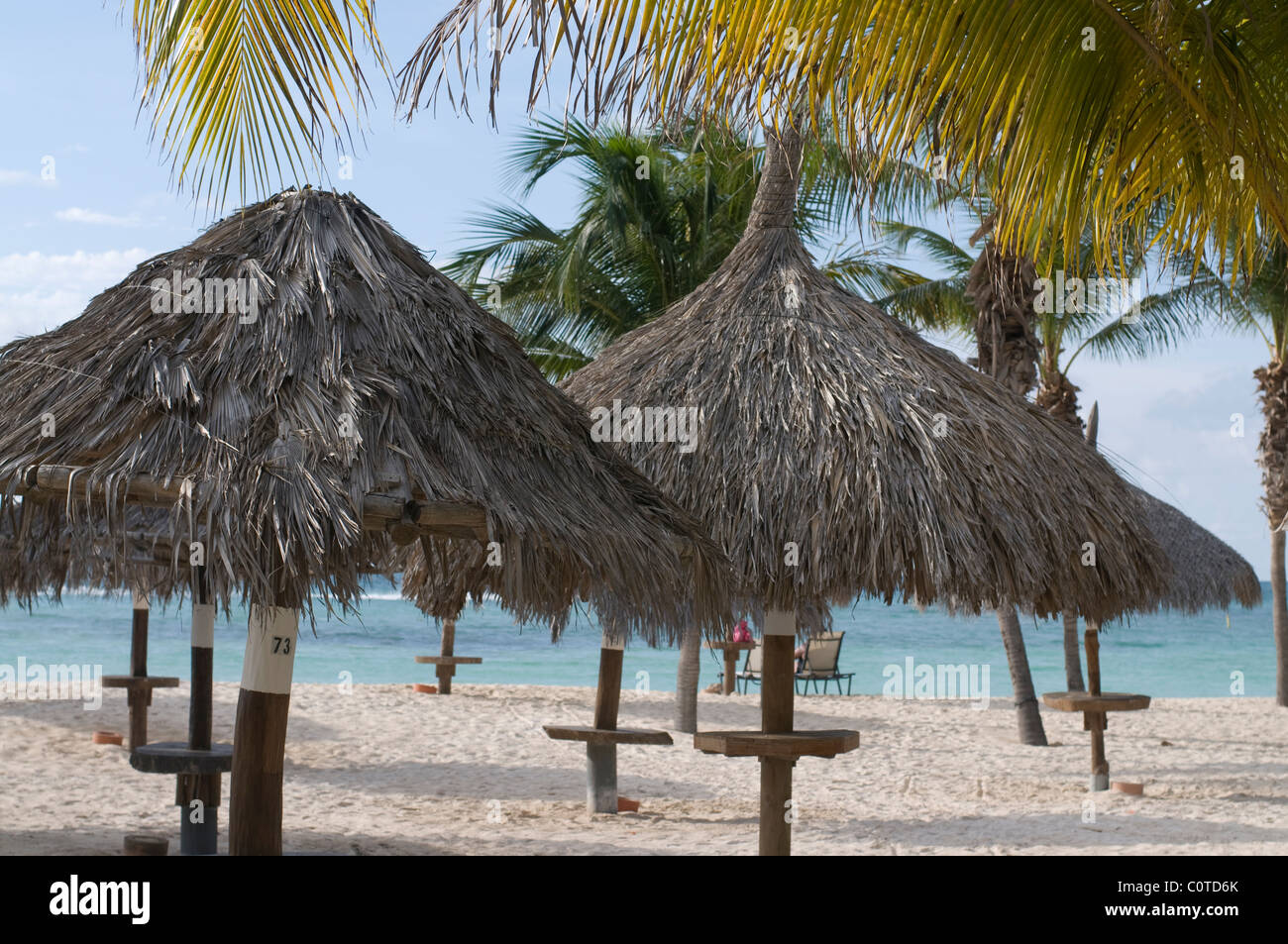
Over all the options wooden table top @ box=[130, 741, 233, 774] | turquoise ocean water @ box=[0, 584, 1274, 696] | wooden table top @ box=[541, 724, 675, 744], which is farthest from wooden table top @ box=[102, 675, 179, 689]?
turquoise ocean water @ box=[0, 584, 1274, 696]

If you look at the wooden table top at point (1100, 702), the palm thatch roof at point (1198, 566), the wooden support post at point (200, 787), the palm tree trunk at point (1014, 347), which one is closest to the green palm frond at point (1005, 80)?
the wooden support post at point (200, 787)

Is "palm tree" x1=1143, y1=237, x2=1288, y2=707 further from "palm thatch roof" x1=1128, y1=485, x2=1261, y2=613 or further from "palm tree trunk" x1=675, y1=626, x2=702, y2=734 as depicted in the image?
"palm tree trunk" x1=675, y1=626, x2=702, y2=734

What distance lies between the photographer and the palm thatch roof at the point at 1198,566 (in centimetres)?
1441

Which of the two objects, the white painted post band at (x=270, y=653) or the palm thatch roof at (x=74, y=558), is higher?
the palm thatch roof at (x=74, y=558)

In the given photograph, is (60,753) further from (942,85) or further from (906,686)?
(906,686)

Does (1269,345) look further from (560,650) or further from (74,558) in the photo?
(560,650)

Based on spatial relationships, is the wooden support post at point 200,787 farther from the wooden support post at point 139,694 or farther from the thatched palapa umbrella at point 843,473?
the wooden support post at point 139,694

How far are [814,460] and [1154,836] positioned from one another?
4368mm

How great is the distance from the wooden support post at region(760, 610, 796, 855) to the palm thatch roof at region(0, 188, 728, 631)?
1002mm

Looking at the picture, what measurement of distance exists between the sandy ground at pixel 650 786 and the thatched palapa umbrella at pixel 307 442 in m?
3.27

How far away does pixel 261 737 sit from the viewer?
502 cm

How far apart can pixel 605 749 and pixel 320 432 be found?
5533mm

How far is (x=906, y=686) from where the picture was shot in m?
33.9
